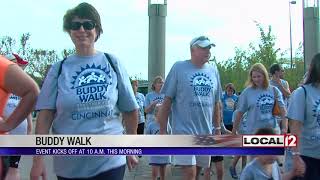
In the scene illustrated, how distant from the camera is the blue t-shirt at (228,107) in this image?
1520cm

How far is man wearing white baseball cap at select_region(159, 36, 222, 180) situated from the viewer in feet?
23.9

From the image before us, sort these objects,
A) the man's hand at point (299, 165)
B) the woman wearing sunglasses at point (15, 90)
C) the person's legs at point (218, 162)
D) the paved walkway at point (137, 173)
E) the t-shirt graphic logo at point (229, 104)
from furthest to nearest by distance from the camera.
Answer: the t-shirt graphic logo at point (229, 104), the paved walkway at point (137, 173), the person's legs at point (218, 162), the man's hand at point (299, 165), the woman wearing sunglasses at point (15, 90)

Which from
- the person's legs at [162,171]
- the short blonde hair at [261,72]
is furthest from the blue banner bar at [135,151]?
the person's legs at [162,171]

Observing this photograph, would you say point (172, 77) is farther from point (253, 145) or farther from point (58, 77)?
point (58, 77)

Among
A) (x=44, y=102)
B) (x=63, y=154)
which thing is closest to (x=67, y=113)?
(x=44, y=102)

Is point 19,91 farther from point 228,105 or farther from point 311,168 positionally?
point 228,105

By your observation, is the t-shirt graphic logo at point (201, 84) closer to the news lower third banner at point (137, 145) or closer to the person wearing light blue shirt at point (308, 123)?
the news lower third banner at point (137, 145)

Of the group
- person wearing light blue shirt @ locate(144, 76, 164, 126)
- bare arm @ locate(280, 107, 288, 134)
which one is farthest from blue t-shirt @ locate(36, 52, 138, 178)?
person wearing light blue shirt @ locate(144, 76, 164, 126)

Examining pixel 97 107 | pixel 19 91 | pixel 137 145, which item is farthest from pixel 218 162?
pixel 19 91

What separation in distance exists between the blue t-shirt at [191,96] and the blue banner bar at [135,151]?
1.16m

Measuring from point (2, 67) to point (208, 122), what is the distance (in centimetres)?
396

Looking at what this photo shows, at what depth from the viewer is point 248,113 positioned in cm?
877

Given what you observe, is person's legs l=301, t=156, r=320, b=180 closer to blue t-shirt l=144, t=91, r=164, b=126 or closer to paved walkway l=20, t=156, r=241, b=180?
paved walkway l=20, t=156, r=241, b=180

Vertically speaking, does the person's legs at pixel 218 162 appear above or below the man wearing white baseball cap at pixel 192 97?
below
